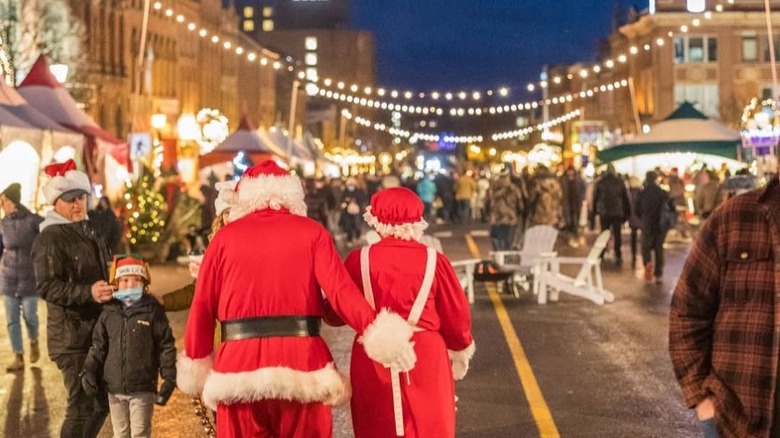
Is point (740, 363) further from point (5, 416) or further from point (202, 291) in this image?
point (5, 416)

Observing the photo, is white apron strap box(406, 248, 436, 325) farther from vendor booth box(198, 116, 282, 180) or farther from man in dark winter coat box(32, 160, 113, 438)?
vendor booth box(198, 116, 282, 180)

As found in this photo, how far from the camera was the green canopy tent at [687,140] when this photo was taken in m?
36.7

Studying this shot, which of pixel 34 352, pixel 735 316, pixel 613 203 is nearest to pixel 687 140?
pixel 613 203

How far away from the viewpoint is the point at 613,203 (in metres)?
24.3

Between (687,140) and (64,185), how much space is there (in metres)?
Result: 30.3

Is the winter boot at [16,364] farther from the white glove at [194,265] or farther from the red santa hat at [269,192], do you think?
the red santa hat at [269,192]

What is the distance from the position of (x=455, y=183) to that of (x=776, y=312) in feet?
139

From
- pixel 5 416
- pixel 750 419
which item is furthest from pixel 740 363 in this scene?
pixel 5 416

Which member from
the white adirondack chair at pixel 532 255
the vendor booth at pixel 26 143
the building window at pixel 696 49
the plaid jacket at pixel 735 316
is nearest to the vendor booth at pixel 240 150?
the vendor booth at pixel 26 143

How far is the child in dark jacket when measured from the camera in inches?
284

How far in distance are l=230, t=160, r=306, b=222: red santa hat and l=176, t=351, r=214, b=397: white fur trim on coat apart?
0.66 m

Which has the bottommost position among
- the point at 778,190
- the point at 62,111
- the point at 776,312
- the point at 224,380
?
the point at 224,380

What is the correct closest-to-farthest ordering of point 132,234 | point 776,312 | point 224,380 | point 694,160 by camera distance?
point 776,312
point 224,380
point 132,234
point 694,160

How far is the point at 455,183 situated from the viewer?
1832 inches
